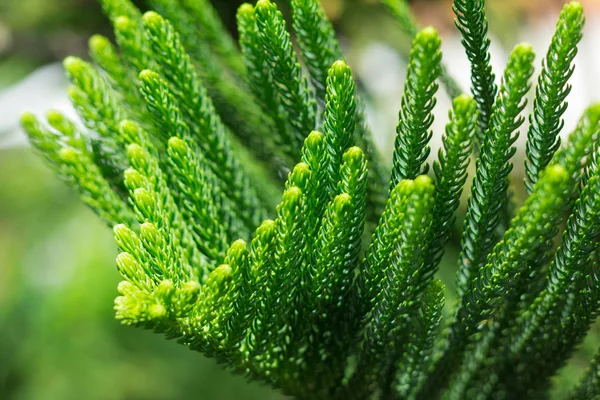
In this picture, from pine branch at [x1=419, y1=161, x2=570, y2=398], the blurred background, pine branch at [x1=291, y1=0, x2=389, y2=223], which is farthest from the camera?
the blurred background

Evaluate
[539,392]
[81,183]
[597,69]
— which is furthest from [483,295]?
[597,69]

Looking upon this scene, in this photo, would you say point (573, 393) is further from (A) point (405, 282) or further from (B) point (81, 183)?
(B) point (81, 183)

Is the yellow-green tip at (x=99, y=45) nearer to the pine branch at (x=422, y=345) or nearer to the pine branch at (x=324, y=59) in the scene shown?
the pine branch at (x=324, y=59)

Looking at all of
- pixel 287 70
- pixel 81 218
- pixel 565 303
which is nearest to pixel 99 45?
pixel 287 70

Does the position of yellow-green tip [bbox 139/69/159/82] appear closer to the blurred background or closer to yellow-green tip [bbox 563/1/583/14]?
yellow-green tip [bbox 563/1/583/14]

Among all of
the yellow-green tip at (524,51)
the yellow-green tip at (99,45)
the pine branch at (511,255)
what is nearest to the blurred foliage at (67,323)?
the yellow-green tip at (99,45)

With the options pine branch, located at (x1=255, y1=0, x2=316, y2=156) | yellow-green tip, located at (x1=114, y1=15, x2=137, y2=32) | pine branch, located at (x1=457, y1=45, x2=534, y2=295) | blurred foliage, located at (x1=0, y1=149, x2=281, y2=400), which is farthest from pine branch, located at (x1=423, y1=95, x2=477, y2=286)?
blurred foliage, located at (x1=0, y1=149, x2=281, y2=400)
